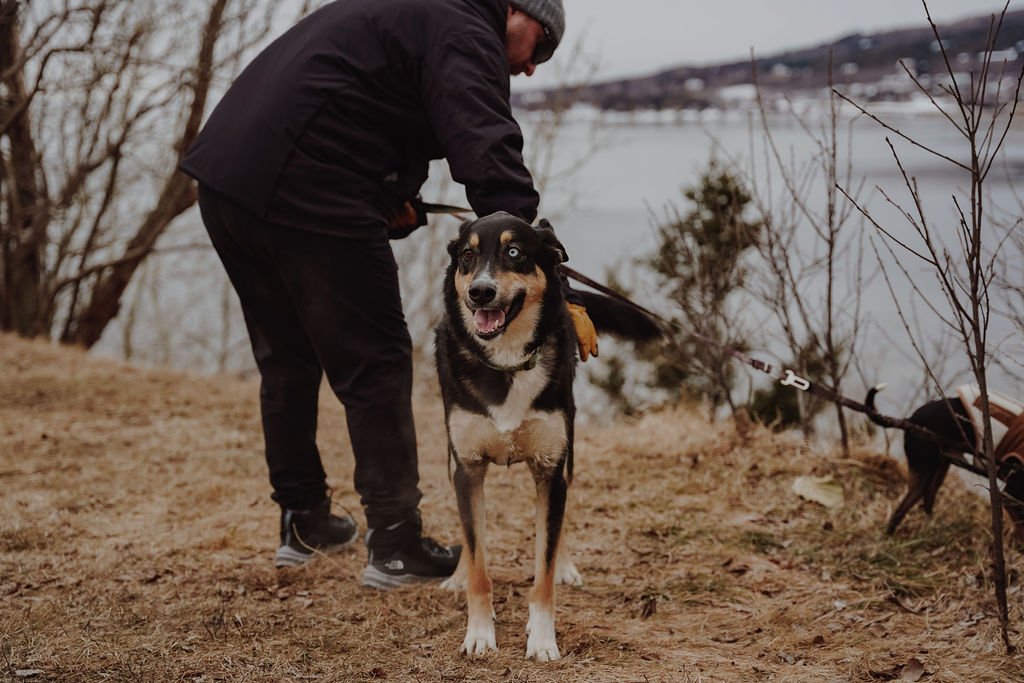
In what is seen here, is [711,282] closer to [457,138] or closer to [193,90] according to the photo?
[457,138]

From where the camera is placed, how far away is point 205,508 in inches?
181

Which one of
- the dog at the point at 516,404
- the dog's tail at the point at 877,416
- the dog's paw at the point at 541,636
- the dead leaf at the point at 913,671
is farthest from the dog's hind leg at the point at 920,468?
the dog's paw at the point at 541,636

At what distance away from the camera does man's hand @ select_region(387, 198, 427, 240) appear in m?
3.46

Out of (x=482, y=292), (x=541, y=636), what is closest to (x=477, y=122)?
(x=482, y=292)

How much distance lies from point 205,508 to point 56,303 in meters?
8.13

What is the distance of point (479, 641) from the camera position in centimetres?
301

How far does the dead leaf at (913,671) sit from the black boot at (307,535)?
7.71 ft

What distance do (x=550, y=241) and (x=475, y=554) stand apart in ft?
3.74

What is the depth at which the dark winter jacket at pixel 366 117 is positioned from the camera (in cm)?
290

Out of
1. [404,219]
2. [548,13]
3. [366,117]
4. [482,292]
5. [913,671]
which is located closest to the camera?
[482,292]

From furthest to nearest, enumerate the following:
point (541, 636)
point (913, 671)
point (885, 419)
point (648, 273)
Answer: point (648, 273), point (885, 419), point (541, 636), point (913, 671)

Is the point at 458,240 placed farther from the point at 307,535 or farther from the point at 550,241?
the point at 307,535

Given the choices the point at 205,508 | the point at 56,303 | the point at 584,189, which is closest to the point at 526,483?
the point at 205,508

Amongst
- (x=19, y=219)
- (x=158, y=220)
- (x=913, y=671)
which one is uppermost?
(x=158, y=220)
